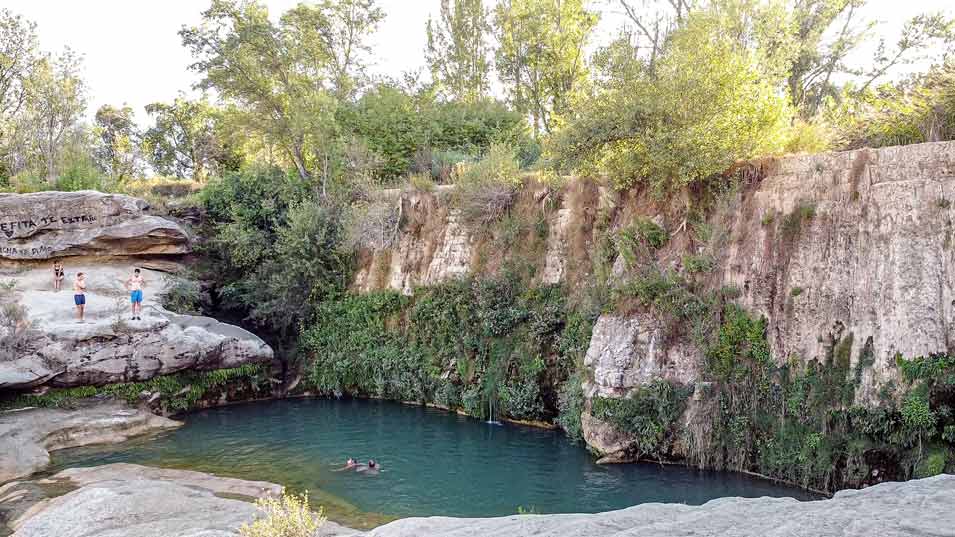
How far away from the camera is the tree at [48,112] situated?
3656 centimetres

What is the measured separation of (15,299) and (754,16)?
2592 cm

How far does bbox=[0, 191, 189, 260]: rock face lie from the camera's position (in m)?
25.8

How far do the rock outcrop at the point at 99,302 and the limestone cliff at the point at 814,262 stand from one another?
13.5 meters

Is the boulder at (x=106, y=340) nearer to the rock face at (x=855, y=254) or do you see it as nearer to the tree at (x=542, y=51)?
the rock face at (x=855, y=254)

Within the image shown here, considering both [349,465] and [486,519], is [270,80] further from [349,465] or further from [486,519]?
[486,519]

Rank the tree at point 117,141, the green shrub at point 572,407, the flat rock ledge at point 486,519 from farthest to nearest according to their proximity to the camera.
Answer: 1. the tree at point 117,141
2. the green shrub at point 572,407
3. the flat rock ledge at point 486,519

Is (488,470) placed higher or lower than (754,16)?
lower

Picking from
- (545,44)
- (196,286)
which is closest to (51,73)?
(196,286)

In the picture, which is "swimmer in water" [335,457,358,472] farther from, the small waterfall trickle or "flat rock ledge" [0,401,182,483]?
"flat rock ledge" [0,401,182,483]

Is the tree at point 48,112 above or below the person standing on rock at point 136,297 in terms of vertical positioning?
above

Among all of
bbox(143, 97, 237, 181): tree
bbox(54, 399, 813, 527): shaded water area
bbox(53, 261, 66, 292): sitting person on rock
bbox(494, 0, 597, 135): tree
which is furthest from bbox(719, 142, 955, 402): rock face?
bbox(143, 97, 237, 181): tree

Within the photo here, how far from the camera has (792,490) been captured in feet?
46.9

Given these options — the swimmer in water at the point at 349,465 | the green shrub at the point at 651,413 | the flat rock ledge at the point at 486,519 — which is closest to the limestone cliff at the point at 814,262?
the green shrub at the point at 651,413

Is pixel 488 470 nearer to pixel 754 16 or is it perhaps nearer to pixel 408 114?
pixel 754 16
